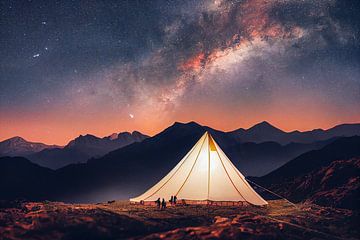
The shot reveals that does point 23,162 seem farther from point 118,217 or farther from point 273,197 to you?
point 118,217

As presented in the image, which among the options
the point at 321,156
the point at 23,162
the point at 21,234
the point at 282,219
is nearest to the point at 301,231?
the point at 282,219

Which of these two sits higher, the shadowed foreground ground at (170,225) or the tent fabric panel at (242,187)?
the tent fabric panel at (242,187)

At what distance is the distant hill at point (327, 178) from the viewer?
1648 inches

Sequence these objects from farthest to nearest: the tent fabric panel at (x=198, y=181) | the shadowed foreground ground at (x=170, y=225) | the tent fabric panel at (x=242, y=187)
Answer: the tent fabric panel at (x=242, y=187) → the tent fabric panel at (x=198, y=181) → the shadowed foreground ground at (x=170, y=225)

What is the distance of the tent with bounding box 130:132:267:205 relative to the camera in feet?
95.1

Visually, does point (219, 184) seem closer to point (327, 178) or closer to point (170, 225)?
point (170, 225)

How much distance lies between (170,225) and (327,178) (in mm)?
38506

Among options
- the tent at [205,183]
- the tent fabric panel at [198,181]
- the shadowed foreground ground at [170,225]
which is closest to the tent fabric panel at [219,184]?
the tent at [205,183]

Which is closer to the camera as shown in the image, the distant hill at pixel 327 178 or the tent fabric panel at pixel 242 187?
the tent fabric panel at pixel 242 187

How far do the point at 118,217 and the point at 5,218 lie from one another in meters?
6.66

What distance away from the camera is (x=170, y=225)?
21500 mm

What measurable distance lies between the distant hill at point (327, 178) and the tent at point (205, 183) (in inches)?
588

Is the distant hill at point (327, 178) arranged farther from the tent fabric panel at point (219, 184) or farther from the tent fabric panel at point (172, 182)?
the tent fabric panel at point (172, 182)

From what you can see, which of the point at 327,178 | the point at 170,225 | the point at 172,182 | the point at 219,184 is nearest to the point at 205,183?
the point at 219,184
